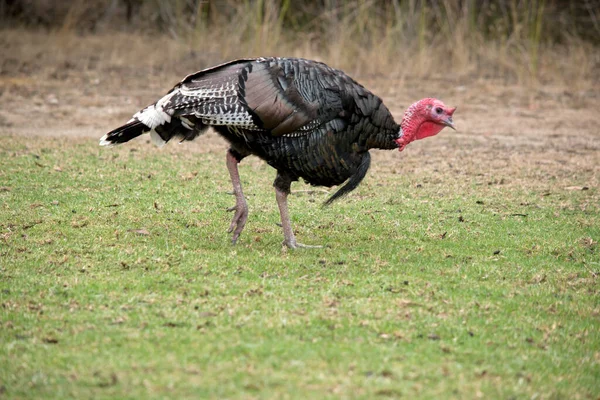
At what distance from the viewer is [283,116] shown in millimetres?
6477

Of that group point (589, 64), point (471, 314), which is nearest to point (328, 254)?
point (471, 314)

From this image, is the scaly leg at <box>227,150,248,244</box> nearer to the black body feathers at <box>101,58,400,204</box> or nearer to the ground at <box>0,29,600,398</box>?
Result: the ground at <box>0,29,600,398</box>

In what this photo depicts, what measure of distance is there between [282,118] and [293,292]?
1.48 meters

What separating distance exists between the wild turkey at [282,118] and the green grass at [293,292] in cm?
72

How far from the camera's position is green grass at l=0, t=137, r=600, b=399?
14.5ft

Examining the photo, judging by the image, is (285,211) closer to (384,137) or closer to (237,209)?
(237,209)

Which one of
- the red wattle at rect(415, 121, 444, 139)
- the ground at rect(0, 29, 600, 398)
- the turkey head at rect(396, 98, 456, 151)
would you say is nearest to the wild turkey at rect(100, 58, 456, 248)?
the turkey head at rect(396, 98, 456, 151)

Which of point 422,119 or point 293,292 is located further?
point 422,119

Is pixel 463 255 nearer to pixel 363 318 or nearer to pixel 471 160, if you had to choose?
pixel 363 318

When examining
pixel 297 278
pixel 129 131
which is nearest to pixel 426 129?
pixel 297 278

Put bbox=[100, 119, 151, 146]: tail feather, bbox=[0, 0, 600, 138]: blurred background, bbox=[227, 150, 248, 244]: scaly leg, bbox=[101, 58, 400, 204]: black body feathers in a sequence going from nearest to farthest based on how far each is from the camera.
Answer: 1. bbox=[101, 58, 400, 204]: black body feathers
2. bbox=[100, 119, 151, 146]: tail feather
3. bbox=[227, 150, 248, 244]: scaly leg
4. bbox=[0, 0, 600, 138]: blurred background

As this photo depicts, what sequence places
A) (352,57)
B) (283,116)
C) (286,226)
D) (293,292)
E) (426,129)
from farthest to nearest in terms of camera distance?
(352,57)
(426,129)
(286,226)
(283,116)
(293,292)

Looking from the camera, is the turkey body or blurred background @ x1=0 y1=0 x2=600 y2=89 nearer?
the turkey body

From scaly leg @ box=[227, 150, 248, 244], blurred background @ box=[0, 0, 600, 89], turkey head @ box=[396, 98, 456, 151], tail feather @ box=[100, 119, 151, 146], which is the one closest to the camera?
tail feather @ box=[100, 119, 151, 146]
